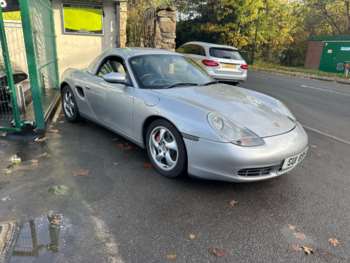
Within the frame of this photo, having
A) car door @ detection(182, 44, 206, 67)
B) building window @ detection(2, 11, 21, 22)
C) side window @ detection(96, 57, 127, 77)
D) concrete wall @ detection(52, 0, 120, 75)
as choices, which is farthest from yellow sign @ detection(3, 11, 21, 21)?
car door @ detection(182, 44, 206, 67)

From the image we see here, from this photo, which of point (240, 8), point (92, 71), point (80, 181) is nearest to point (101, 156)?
point (80, 181)

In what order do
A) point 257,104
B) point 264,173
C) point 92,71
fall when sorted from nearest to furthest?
1. point 264,173
2. point 257,104
3. point 92,71

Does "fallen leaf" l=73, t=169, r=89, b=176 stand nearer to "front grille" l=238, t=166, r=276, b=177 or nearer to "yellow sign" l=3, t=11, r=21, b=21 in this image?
"front grille" l=238, t=166, r=276, b=177

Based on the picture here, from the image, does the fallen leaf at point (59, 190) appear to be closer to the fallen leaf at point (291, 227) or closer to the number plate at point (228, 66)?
the fallen leaf at point (291, 227)

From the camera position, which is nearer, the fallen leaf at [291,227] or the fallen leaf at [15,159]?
the fallen leaf at [291,227]

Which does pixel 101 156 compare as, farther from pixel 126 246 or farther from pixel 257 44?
pixel 257 44

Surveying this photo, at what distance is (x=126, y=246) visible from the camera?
216 centimetres

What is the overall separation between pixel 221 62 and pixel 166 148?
261 inches

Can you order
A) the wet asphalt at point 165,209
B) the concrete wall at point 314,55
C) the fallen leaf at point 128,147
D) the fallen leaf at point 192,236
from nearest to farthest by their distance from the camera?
the wet asphalt at point 165,209 < the fallen leaf at point 192,236 < the fallen leaf at point 128,147 < the concrete wall at point 314,55

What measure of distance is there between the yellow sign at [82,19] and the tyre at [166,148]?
19.6 ft

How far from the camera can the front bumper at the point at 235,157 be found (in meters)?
2.57

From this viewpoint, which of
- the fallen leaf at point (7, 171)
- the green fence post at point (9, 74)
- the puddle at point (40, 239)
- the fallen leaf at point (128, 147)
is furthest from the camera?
the fallen leaf at point (128, 147)

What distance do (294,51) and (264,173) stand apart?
87.9 feet

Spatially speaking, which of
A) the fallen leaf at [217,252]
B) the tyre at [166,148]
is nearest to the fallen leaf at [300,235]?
the fallen leaf at [217,252]
